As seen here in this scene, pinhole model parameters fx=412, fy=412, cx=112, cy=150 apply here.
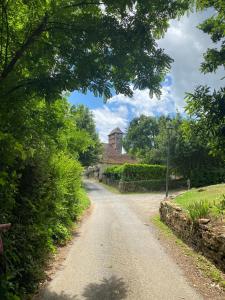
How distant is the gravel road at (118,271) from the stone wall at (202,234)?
107 centimetres

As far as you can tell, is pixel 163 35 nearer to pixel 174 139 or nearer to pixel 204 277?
pixel 204 277

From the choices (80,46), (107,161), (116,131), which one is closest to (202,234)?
(80,46)

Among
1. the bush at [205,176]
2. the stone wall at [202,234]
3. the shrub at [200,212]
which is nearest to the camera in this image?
the stone wall at [202,234]

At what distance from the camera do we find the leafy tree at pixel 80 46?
7191 millimetres

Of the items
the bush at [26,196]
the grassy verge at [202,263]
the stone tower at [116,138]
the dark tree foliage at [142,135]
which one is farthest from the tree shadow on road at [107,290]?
the stone tower at [116,138]

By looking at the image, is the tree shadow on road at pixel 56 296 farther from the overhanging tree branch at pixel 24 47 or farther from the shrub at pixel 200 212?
the shrub at pixel 200 212

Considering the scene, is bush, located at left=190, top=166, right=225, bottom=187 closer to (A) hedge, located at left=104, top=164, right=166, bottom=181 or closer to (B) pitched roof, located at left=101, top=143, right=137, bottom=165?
(A) hedge, located at left=104, top=164, right=166, bottom=181

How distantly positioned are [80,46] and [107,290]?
5.07 m

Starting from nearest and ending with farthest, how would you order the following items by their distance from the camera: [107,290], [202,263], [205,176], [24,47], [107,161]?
1. [24,47]
2. [107,290]
3. [202,263]
4. [205,176]
5. [107,161]

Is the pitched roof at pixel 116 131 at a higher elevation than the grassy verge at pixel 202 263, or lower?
higher

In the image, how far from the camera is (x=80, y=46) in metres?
7.35

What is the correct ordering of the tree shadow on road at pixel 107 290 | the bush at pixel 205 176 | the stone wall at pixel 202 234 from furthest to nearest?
the bush at pixel 205 176 → the stone wall at pixel 202 234 → the tree shadow on road at pixel 107 290

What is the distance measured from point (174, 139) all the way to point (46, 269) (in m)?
38.3

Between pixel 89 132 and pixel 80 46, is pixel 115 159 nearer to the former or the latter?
pixel 89 132
